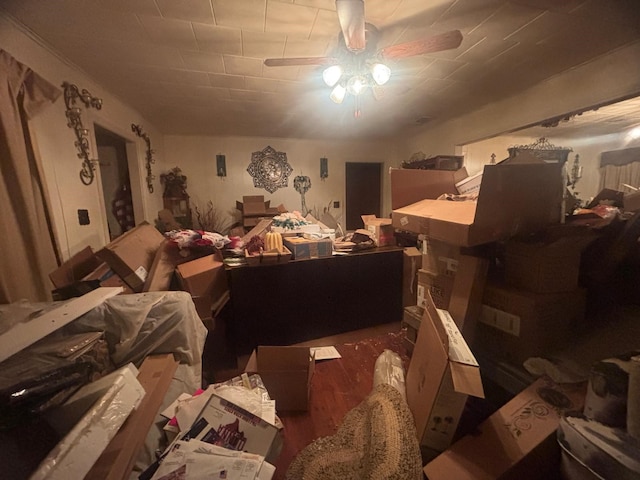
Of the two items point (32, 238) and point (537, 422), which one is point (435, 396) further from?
point (32, 238)

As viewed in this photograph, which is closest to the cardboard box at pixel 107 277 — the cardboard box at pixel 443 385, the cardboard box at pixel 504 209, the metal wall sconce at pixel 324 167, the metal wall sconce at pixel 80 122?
the metal wall sconce at pixel 80 122

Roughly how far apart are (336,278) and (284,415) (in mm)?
1057

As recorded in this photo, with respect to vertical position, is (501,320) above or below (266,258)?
below

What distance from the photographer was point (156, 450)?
3.42ft

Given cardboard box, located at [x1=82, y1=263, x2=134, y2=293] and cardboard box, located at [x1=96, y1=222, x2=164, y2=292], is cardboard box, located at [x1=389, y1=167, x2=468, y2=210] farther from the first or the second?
cardboard box, located at [x1=82, y1=263, x2=134, y2=293]

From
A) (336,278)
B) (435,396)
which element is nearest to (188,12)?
(336,278)

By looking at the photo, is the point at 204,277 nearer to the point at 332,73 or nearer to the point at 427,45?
the point at 332,73

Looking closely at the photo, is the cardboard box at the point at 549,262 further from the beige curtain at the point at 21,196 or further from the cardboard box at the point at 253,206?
the cardboard box at the point at 253,206

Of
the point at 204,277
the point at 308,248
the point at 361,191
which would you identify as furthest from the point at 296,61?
the point at 361,191

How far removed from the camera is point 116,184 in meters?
3.58

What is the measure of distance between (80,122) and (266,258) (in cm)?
172

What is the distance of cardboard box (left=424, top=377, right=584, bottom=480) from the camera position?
0.87 metres

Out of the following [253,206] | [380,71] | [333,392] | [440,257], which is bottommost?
[333,392]

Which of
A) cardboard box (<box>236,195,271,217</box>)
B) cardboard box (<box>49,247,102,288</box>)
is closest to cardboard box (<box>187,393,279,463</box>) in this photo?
cardboard box (<box>49,247,102,288</box>)
